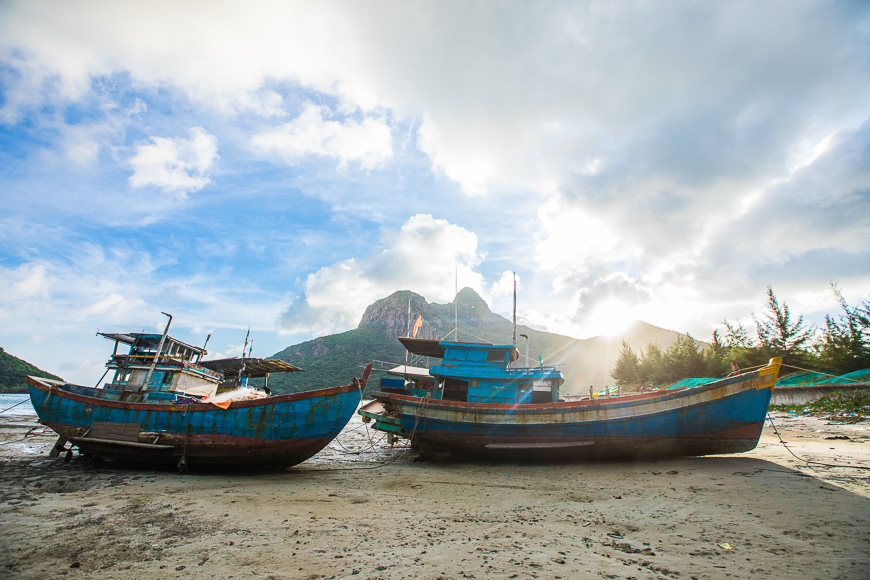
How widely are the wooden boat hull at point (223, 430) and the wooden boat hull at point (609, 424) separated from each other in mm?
3272

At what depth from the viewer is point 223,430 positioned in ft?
31.9

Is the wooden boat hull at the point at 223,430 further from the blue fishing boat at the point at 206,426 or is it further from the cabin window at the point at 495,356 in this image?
the cabin window at the point at 495,356

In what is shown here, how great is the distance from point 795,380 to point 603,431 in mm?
23437

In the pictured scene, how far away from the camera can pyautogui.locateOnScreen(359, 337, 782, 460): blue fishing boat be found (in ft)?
32.3

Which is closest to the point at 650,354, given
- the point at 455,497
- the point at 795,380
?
the point at 795,380

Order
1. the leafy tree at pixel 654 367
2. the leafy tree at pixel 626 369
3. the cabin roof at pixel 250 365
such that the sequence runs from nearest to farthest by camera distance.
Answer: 1. the cabin roof at pixel 250 365
2. the leafy tree at pixel 654 367
3. the leafy tree at pixel 626 369

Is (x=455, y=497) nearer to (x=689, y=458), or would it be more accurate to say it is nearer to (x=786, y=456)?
(x=689, y=458)

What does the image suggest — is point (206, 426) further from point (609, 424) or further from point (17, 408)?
point (17, 408)

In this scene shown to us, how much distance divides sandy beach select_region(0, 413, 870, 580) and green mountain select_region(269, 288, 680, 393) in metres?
48.9

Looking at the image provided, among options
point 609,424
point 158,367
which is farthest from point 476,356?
point 158,367

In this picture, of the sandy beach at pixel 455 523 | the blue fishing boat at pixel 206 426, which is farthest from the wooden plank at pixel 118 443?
the sandy beach at pixel 455 523

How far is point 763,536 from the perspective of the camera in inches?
176

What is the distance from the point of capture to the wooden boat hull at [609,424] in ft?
32.2

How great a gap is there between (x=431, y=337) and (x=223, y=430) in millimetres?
84397
